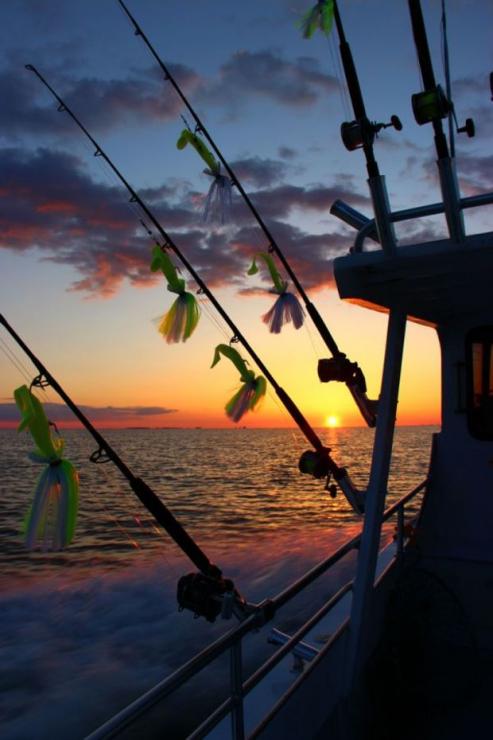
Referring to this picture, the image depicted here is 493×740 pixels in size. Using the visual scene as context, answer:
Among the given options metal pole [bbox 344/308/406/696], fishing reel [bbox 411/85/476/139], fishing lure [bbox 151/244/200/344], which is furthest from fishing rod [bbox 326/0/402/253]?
fishing lure [bbox 151/244/200/344]

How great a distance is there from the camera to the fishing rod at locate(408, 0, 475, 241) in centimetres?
268

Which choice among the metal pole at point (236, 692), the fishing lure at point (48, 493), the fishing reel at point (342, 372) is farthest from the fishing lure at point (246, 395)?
the metal pole at point (236, 692)

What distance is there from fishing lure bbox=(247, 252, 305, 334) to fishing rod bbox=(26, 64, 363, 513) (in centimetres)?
43

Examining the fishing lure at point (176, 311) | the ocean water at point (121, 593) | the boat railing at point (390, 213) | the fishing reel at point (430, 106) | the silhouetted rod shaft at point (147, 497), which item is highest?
the fishing reel at point (430, 106)

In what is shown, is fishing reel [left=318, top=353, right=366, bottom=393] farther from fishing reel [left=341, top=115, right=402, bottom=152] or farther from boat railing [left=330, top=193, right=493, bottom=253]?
fishing reel [left=341, top=115, right=402, bottom=152]

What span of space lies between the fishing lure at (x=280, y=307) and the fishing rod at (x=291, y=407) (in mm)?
428

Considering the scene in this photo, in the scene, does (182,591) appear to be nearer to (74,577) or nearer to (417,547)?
(417,547)

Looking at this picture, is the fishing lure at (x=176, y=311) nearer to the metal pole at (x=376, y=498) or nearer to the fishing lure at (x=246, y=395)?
the fishing lure at (x=246, y=395)

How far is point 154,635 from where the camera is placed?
42.4ft

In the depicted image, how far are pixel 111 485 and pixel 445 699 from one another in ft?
134

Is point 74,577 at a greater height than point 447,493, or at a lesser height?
lesser

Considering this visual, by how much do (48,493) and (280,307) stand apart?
2.94 meters

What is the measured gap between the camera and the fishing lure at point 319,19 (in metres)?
3.56

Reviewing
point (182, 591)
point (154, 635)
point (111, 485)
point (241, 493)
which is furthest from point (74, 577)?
point (111, 485)
